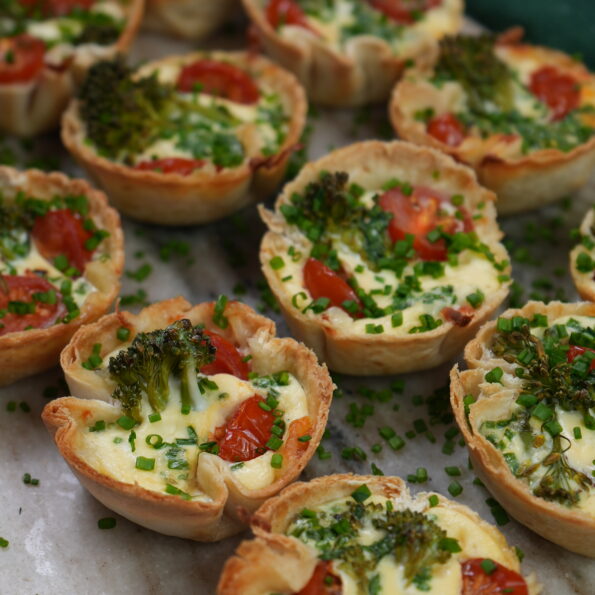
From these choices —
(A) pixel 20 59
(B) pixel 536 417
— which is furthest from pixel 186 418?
(A) pixel 20 59

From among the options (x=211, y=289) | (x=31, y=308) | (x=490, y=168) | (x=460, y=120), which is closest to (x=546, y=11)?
(x=460, y=120)

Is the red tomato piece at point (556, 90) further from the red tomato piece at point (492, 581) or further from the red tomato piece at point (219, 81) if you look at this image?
the red tomato piece at point (492, 581)

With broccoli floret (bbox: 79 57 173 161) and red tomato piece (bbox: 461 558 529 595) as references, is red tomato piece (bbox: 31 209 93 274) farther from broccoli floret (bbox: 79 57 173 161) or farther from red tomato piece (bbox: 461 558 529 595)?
red tomato piece (bbox: 461 558 529 595)

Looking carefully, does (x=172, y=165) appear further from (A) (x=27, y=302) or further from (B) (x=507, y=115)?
(B) (x=507, y=115)

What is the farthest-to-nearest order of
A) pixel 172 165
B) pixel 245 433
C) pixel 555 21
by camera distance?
pixel 555 21 < pixel 172 165 < pixel 245 433

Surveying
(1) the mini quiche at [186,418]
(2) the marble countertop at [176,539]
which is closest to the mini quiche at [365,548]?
(1) the mini quiche at [186,418]

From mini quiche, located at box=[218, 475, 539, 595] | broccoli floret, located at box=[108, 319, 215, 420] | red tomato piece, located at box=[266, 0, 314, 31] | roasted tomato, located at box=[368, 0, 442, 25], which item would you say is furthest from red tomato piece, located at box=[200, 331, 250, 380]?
roasted tomato, located at box=[368, 0, 442, 25]

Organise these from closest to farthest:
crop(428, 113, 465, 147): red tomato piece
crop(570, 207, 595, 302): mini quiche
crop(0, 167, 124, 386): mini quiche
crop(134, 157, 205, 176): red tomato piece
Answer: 1. crop(0, 167, 124, 386): mini quiche
2. crop(570, 207, 595, 302): mini quiche
3. crop(134, 157, 205, 176): red tomato piece
4. crop(428, 113, 465, 147): red tomato piece
